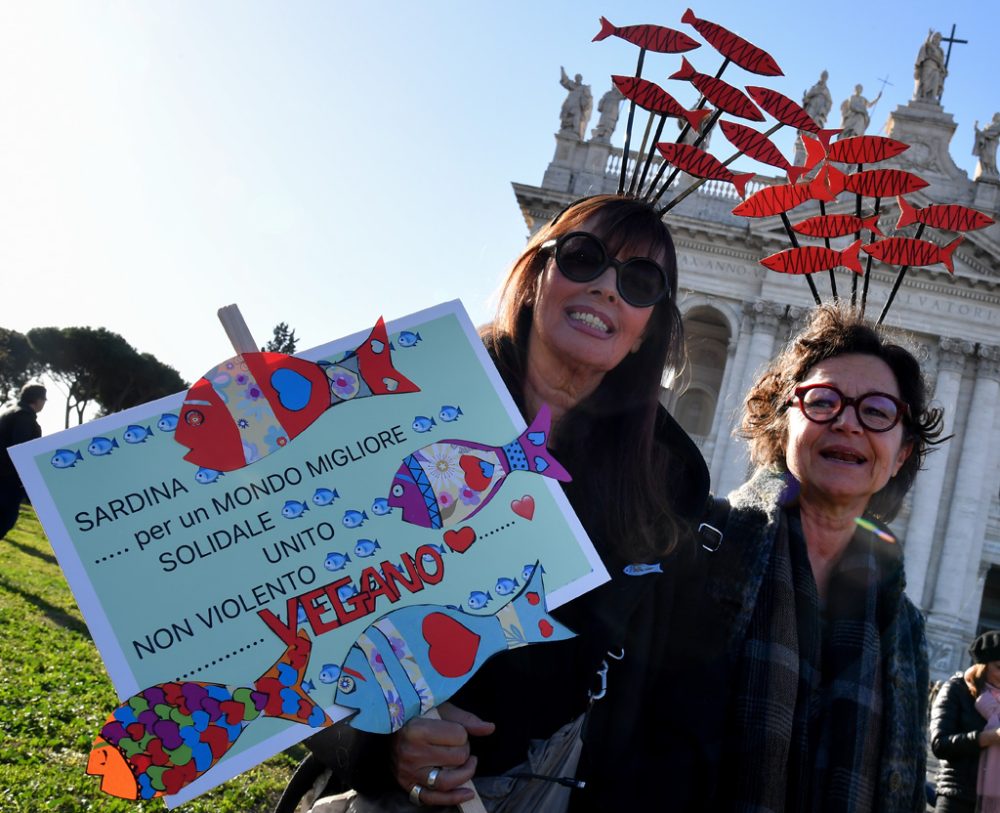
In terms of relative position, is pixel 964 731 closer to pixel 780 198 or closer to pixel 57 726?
pixel 780 198

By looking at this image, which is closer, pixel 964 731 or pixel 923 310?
pixel 964 731

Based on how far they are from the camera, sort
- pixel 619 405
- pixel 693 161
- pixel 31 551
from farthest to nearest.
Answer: pixel 31 551, pixel 693 161, pixel 619 405

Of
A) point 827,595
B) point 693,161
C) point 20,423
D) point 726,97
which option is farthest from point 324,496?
point 20,423

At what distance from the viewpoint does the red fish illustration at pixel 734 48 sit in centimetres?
346

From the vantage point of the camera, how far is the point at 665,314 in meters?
2.51

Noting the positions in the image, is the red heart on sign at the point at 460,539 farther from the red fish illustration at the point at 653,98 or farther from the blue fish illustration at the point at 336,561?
the red fish illustration at the point at 653,98

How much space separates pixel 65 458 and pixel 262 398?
1.29ft

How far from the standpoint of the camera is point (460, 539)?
1.91 m

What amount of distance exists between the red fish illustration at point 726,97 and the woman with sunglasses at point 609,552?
1.13 metres

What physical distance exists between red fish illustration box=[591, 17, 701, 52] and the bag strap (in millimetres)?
1812

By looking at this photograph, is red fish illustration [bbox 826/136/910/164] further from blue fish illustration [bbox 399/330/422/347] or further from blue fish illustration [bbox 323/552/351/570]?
blue fish illustration [bbox 323/552/351/570]

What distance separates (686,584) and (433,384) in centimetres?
102

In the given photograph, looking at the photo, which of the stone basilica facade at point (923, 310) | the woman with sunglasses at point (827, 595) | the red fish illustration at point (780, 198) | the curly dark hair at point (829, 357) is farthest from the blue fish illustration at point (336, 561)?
the stone basilica facade at point (923, 310)

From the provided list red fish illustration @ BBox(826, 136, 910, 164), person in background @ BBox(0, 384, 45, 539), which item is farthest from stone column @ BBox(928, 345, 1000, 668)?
red fish illustration @ BBox(826, 136, 910, 164)
